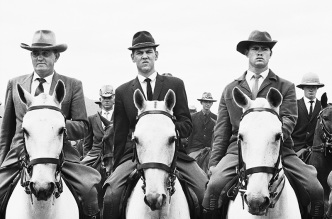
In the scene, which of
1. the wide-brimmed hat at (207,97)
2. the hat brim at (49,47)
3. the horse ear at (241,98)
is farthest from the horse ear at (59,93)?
the wide-brimmed hat at (207,97)

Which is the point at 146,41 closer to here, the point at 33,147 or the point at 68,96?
the point at 68,96

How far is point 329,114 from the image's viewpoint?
46.7ft

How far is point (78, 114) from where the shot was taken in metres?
9.58

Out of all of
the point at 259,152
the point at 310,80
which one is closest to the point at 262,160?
the point at 259,152

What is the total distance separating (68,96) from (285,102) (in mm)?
2800

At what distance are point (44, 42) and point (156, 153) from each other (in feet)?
8.92

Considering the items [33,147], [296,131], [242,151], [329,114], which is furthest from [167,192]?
[296,131]

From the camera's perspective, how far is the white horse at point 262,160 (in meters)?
7.43

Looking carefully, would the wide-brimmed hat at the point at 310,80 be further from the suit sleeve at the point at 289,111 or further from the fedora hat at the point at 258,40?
the suit sleeve at the point at 289,111

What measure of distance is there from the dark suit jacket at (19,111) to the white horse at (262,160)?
2.41 meters

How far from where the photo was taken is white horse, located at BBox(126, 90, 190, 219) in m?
7.79

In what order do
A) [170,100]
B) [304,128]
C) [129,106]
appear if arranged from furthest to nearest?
1. [304,128]
2. [129,106]
3. [170,100]

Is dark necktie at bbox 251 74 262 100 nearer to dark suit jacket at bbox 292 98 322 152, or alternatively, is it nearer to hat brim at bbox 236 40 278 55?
hat brim at bbox 236 40 278 55

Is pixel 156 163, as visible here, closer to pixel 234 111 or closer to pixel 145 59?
pixel 234 111
